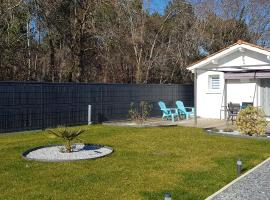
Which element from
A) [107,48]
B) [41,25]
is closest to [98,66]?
[107,48]

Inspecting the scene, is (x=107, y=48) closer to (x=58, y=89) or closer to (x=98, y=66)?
(x=98, y=66)

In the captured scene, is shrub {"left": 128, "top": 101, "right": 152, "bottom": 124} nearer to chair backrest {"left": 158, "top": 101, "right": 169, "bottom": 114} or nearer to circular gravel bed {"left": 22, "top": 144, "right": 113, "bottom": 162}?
chair backrest {"left": 158, "top": 101, "right": 169, "bottom": 114}

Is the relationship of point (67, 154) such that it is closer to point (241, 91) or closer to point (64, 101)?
point (64, 101)

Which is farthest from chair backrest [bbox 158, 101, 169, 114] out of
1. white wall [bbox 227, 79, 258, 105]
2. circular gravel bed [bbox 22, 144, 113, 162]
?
circular gravel bed [bbox 22, 144, 113, 162]

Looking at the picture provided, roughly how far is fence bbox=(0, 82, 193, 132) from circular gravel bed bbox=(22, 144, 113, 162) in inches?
159

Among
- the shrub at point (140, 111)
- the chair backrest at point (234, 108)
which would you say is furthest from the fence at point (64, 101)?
the chair backrest at point (234, 108)

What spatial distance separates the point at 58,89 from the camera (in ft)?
55.3

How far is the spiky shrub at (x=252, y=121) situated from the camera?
1384cm

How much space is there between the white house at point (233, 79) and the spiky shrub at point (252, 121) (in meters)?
5.13

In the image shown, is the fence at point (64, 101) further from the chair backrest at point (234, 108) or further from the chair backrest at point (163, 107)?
the chair backrest at point (234, 108)

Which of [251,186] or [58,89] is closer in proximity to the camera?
[251,186]

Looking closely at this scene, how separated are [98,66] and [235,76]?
1226 centimetres

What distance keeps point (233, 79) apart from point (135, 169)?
545 inches

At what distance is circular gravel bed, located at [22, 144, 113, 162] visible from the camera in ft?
32.0
